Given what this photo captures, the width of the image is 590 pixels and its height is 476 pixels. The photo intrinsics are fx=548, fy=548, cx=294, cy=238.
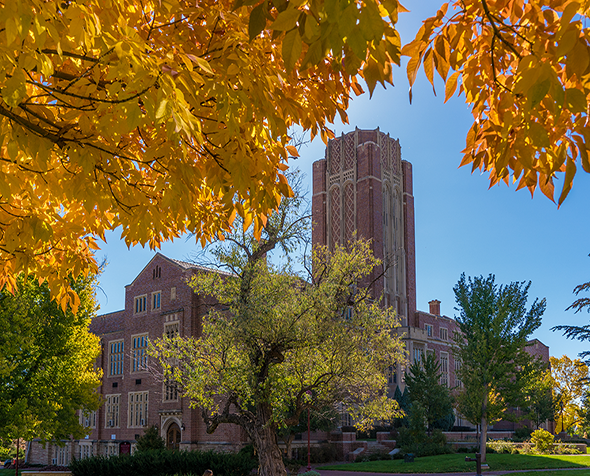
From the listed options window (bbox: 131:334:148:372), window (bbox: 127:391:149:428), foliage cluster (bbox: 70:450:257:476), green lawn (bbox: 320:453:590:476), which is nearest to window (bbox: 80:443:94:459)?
window (bbox: 127:391:149:428)

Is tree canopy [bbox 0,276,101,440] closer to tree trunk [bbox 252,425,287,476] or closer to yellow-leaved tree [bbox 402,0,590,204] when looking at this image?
tree trunk [bbox 252,425,287,476]

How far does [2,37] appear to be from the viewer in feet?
9.75

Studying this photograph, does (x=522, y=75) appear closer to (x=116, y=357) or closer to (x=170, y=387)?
(x=170, y=387)

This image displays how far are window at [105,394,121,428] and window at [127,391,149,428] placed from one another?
1718 mm

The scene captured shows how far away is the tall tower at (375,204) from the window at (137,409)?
77.5ft

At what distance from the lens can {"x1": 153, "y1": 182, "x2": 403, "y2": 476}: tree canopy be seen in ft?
49.0

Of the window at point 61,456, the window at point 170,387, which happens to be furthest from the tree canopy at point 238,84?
the window at point 61,456

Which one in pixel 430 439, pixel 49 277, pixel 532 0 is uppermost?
pixel 532 0

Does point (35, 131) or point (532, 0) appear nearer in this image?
point (532, 0)

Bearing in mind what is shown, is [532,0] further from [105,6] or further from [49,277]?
[49,277]

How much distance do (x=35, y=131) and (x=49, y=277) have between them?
2.64 metres

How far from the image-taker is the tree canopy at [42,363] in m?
20.2

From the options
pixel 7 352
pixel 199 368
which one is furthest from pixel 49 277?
pixel 7 352

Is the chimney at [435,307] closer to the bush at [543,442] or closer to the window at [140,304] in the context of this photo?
the bush at [543,442]
